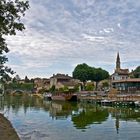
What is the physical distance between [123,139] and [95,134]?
3905 millimetres

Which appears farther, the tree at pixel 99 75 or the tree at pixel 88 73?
the tree at pixel 99 75

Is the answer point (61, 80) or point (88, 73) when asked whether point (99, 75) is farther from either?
point (61, 80)

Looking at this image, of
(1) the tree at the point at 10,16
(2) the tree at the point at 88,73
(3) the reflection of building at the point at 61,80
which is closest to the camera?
(1) the tree at the point at 10,16

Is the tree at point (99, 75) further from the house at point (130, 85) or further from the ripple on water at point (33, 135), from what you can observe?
the ripple on water at point (33, 135)

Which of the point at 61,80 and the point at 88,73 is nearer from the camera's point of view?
the point at 88,73

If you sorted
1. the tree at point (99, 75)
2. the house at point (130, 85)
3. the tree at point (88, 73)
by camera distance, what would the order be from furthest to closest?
the tree at point (99, 75) → the tree at point (88, 73) → the house at point (130, 85)

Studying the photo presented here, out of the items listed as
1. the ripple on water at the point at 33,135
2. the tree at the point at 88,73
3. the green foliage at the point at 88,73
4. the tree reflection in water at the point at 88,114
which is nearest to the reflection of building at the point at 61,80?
the tree at the point at 88,73

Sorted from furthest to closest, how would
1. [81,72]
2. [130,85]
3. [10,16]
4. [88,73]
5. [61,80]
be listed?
[61,80] < [81,72] < [88,73] < [130,85] < [10,16]

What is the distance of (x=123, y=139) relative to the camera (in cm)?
3178

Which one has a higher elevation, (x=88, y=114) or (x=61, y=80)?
(x=61, y=80)

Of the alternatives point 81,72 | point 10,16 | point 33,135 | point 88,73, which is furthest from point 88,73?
point 10,16

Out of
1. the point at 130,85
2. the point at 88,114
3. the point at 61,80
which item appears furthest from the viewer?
the point at 61,80

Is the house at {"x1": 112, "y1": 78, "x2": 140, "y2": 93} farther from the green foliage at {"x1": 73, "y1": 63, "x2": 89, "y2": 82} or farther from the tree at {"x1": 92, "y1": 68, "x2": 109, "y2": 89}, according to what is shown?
the tree at {"x1": 92, "y1": 68, "x2": 109, "y2": 89}

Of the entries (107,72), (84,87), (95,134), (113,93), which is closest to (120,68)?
(107,72)
